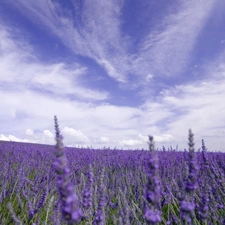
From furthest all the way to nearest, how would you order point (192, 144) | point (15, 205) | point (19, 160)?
point (19, 160) → point (15, 205) → point (192, 144)

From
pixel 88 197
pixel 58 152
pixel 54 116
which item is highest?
pixel 54 116

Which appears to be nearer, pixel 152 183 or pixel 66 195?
pixel 66 195

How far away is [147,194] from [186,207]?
1.17ft

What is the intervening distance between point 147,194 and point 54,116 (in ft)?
2.04

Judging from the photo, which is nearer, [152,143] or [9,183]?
[152,143]

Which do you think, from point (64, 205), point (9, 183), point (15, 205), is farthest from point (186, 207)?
point (9, 183)

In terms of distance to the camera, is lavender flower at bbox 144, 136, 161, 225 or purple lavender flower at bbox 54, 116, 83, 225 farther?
lavender flower at bbox 144, 136, 161, 225

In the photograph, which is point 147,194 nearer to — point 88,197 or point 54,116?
point 54,116

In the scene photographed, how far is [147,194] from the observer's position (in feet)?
3.69

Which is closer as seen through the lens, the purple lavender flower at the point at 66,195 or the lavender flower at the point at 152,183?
the purple lavender flower at the point at 66,195

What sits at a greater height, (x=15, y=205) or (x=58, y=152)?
(x=58, y=152)

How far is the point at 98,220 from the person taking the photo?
2.02 m

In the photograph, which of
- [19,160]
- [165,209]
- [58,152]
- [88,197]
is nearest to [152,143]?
[58,152]

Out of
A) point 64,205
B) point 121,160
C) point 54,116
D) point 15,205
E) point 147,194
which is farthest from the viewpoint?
point 121,160
